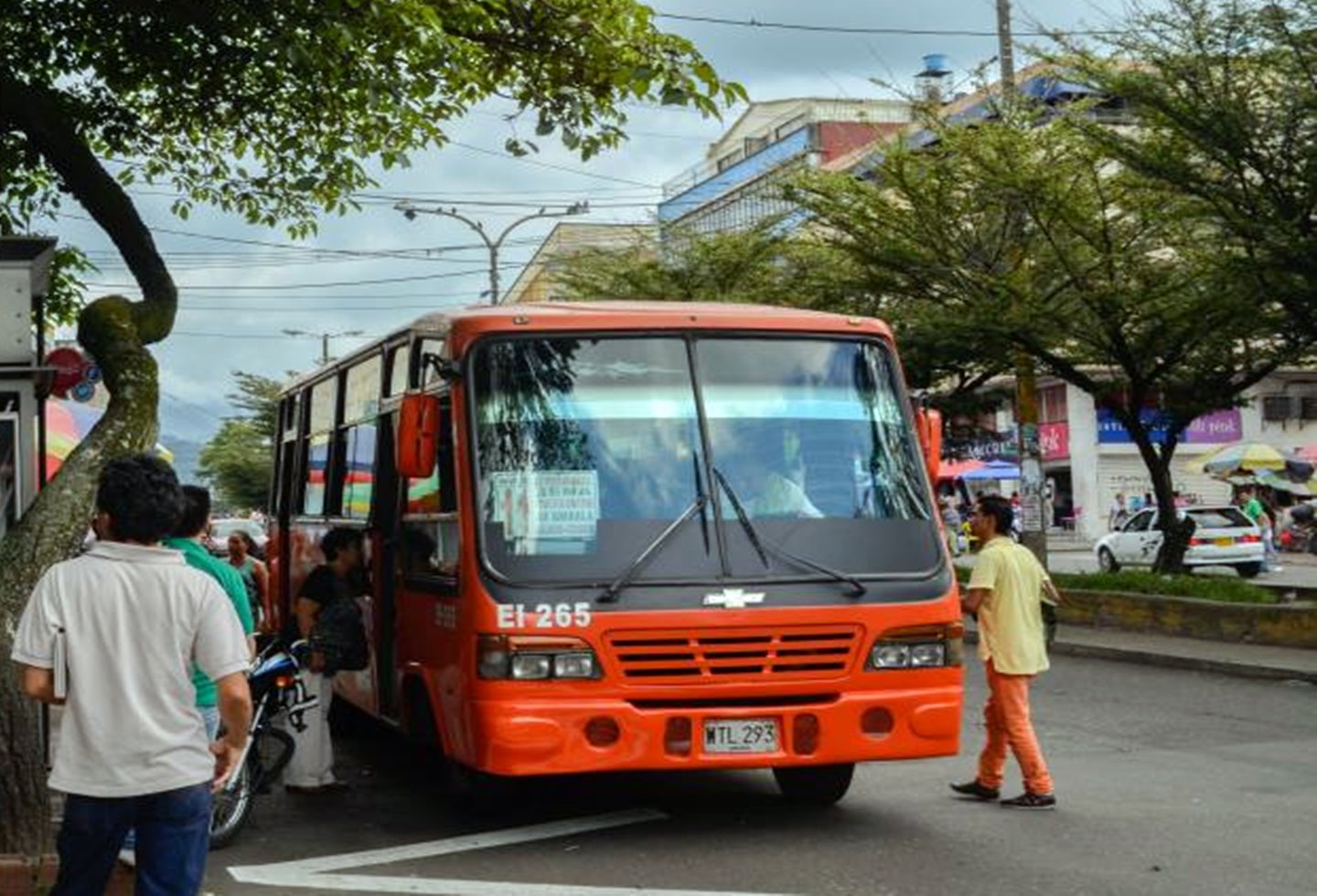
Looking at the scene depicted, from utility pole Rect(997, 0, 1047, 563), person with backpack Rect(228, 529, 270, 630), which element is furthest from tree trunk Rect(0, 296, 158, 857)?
utility pole Rect(997, 0, 1047, 563)

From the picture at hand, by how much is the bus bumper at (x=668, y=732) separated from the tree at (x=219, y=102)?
201cm

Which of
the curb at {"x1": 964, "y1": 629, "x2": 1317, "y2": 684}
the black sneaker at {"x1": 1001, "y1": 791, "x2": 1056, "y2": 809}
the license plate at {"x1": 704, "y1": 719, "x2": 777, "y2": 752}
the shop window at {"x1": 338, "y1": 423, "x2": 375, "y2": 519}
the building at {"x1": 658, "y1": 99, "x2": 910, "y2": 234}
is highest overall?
the building at {"x1": 658, "y1": 99, "x2": 910, "y2": 234}

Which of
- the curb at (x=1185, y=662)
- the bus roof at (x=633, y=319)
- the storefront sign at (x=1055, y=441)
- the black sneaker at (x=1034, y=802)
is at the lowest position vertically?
the black sneaker at (x=1034, y=802)

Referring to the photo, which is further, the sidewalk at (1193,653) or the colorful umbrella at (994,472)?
the colorful umbrella at (994,472)

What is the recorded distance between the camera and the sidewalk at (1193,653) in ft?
50.0

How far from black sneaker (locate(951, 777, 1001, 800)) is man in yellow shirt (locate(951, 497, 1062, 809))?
0.12m

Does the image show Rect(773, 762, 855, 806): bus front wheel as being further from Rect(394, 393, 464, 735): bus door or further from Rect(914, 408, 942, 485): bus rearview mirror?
Rect(394, 393, 464, 735): bus door

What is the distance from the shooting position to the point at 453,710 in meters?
8.02

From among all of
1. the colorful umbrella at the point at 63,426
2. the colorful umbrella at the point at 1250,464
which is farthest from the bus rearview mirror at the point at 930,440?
the colorful umbrella at the point at 1250,464

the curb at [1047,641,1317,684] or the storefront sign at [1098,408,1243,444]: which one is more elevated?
the storefront sign at [1098,408,1243,444]

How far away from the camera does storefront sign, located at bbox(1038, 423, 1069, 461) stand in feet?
184

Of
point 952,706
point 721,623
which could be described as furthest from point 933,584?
point 721,623

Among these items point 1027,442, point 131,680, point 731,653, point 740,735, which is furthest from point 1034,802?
point 1027,442

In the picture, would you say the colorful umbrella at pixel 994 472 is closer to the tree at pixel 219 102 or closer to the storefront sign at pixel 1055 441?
the storefront sign at pixel 1055 441
